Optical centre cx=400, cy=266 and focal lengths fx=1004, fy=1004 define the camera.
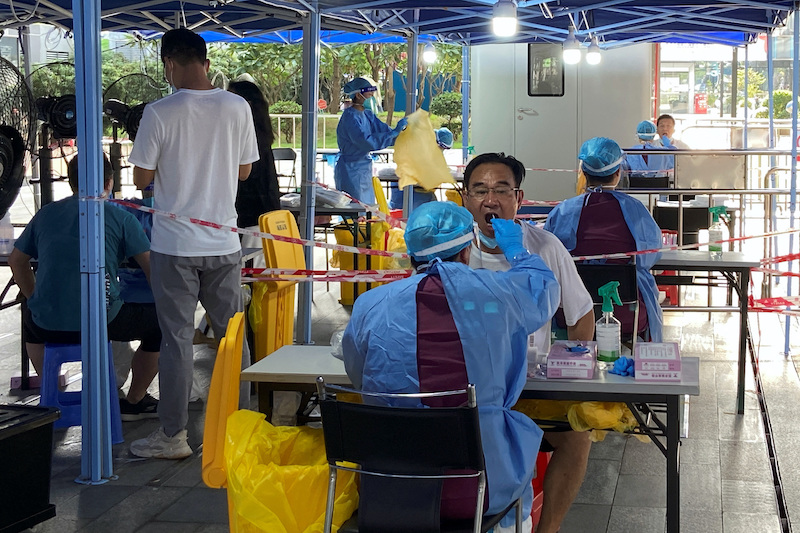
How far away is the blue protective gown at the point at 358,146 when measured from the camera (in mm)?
8203

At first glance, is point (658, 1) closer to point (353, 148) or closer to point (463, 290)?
point (353, 148)

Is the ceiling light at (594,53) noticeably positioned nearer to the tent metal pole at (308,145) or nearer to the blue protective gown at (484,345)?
the tent metal pole at (308,145)

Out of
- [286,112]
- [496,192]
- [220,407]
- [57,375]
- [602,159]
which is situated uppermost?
[286,112]

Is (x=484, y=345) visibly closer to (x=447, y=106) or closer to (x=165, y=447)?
(x=165, y=447)

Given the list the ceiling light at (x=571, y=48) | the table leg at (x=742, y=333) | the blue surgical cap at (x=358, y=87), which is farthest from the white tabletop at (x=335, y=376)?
the ceiling light at (x=571, y=48)

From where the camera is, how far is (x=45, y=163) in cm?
585

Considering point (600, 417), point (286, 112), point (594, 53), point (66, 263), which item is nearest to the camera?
point (600, 417)

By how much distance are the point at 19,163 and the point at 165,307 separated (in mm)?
838

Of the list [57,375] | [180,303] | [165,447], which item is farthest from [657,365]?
[57,375]

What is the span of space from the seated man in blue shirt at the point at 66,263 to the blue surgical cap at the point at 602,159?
2.13m

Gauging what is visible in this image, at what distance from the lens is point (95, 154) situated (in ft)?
12.8

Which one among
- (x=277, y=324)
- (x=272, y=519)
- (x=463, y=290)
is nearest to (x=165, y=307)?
(x=277, y=324)

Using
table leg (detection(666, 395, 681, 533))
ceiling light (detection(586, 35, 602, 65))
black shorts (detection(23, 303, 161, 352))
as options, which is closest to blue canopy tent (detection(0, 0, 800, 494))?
ceiling light (detection(586, 35, 602, 65))

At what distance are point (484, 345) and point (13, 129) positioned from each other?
8.40 feet
